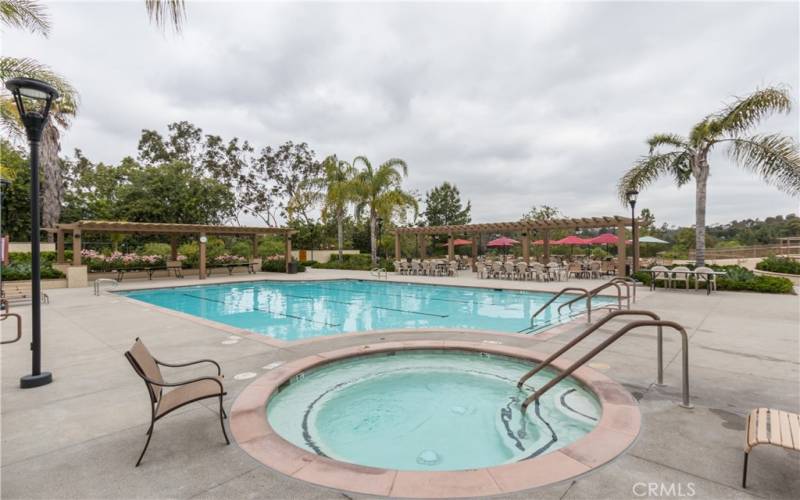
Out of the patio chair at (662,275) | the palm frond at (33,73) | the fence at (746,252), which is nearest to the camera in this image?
the palm frond at (33,73)

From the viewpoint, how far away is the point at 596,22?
978 cm

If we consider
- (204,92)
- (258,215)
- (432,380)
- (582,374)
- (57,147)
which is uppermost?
(204,92)

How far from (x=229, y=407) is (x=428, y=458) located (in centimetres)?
195

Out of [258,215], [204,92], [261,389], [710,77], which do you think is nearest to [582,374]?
[261,389]

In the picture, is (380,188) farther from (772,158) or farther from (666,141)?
(772,158)

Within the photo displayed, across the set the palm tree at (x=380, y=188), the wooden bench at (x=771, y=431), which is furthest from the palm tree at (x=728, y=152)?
the wooden bench at (x=771, y=431)

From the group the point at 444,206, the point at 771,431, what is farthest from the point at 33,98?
the point at 444,206

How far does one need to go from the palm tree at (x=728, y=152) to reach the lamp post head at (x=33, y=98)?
1662 centimetres

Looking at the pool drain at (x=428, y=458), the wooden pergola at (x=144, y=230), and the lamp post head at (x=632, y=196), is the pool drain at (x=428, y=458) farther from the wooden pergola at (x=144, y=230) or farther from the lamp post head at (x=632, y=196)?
the wooden pergola at (x=144, y=230)

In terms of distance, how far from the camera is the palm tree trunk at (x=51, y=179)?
19953mm

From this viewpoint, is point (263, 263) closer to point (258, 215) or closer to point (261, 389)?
point (258, 215)

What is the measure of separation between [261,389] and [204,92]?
17.7m

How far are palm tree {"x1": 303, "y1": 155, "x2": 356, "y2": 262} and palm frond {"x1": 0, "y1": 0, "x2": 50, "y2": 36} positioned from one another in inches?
656

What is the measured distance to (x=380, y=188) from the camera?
2400 centimetres
